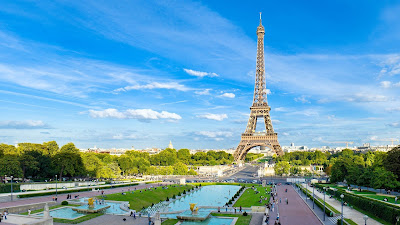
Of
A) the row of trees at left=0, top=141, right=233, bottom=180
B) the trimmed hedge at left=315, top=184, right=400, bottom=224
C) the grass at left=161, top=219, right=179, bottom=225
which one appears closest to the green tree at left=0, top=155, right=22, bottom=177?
the row of trees at left=0, top=141, right=233, bottom=180

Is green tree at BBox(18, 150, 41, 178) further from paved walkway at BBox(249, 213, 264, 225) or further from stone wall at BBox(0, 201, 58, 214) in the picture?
paved walkway at BBox(249, 213, 264, 225)

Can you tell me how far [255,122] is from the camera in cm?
11494

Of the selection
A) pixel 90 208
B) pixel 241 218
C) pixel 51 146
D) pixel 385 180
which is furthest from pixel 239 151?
pixel 90 208

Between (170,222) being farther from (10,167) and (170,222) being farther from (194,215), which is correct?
(10,167)

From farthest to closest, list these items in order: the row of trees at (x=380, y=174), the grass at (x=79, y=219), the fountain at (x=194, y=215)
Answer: the row of trees at (x=380, y=174) → the fountain at (x=194, y=215) → the grass at (x=79, y=219)

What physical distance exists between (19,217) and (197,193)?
35.0 metres

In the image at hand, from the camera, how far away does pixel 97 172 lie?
76.2 m

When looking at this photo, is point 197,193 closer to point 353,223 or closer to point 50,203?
point 50,203

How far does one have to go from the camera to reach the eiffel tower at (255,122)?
110m

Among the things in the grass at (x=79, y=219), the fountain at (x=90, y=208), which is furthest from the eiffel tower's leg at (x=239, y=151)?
the grass at (x=79, y=219)

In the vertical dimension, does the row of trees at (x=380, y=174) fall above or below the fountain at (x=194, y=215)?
above

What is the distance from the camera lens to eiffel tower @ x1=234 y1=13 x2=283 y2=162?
4350 inches

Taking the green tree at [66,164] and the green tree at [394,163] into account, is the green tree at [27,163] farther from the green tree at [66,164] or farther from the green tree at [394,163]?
the green tree at [394,163]

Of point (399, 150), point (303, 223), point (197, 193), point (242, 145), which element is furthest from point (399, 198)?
point (242, 145)
